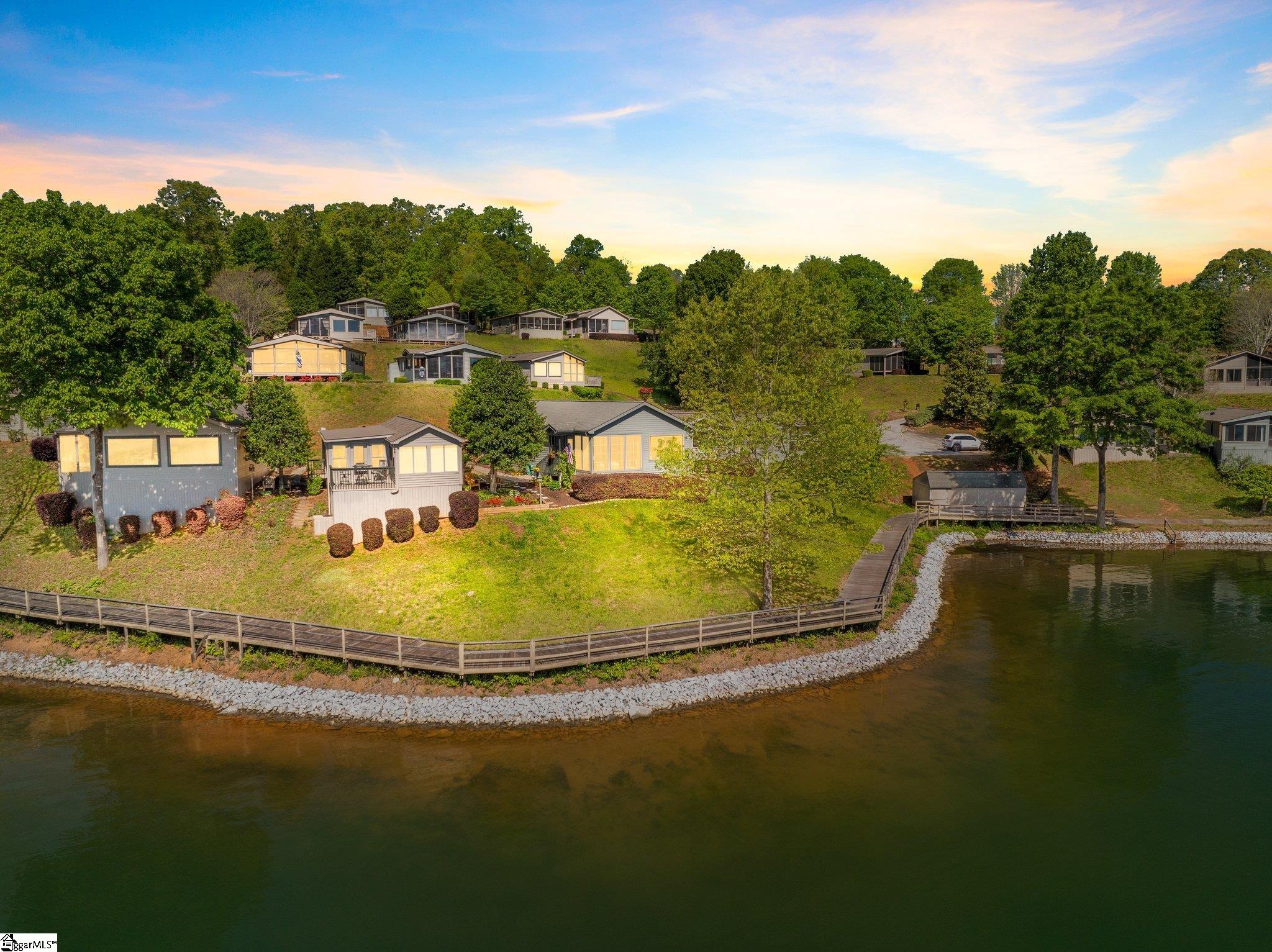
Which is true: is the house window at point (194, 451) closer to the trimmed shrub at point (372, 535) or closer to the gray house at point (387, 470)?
the gray house at point (387, 470)

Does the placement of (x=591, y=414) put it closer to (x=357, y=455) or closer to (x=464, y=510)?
(x=357, y=455)

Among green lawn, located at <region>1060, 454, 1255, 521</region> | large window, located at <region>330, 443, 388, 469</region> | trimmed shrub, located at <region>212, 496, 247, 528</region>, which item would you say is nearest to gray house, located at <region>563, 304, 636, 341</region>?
green lawn, located at <region>1060, 454, 1255, 521</region>

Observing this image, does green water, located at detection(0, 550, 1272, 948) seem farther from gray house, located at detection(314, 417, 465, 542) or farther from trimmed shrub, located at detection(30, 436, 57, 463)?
trimmed shrub, located at detection(30, 436, 57, 463)

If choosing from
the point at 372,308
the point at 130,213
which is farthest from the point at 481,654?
the point at 372,308

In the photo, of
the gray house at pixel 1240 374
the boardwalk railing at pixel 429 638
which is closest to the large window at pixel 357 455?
the boardwalk railing at pixel 429 638

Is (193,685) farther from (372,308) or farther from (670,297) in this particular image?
(670,297)

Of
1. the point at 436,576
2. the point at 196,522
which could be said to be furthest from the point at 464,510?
A: the point at 196,522
